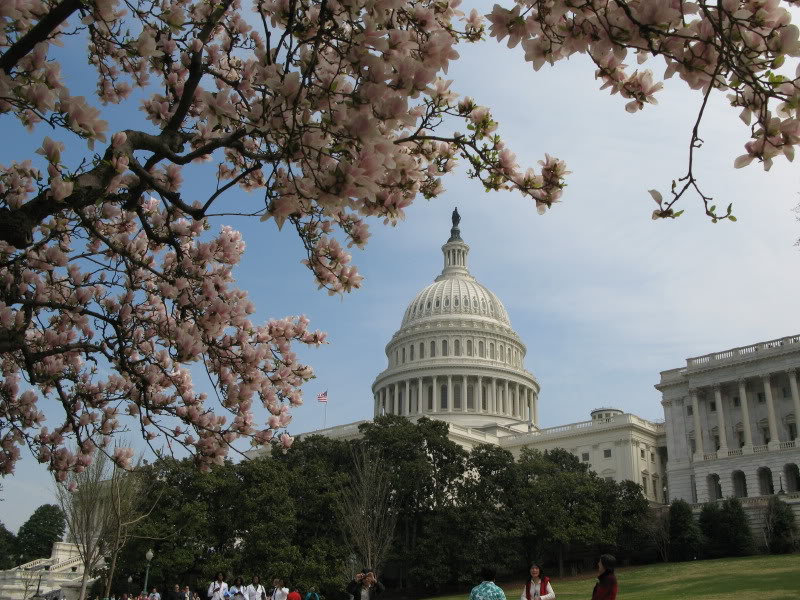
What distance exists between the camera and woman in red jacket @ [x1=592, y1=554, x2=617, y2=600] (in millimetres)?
10539

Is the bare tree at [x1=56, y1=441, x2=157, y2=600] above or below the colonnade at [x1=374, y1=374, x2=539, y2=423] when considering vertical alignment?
below

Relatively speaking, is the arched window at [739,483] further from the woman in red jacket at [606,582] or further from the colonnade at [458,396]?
the woman in red jacket at [606,582]

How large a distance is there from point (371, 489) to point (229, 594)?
26709 millimetres

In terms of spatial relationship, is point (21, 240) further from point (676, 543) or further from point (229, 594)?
point (676, 543)

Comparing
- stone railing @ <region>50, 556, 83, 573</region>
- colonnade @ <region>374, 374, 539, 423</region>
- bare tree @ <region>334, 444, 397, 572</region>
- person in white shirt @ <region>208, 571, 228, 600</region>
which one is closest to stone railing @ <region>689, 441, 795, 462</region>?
bare tree @ <region>334, 444, 397, 572</region>

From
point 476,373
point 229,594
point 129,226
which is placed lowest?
point 229,594

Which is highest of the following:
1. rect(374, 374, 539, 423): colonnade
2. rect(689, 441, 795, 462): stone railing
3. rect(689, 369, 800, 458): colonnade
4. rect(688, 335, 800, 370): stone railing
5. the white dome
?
the white dome

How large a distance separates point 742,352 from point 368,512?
143 ft

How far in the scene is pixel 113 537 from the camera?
128ft

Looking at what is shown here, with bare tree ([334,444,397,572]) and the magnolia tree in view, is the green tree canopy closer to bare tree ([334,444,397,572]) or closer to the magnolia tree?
bare tree ([334,444,397,572])

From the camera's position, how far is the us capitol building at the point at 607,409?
73.4 meters

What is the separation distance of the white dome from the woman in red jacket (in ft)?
360

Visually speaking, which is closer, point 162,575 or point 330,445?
point 162,575

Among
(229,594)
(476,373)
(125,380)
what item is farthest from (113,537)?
(476,373)
